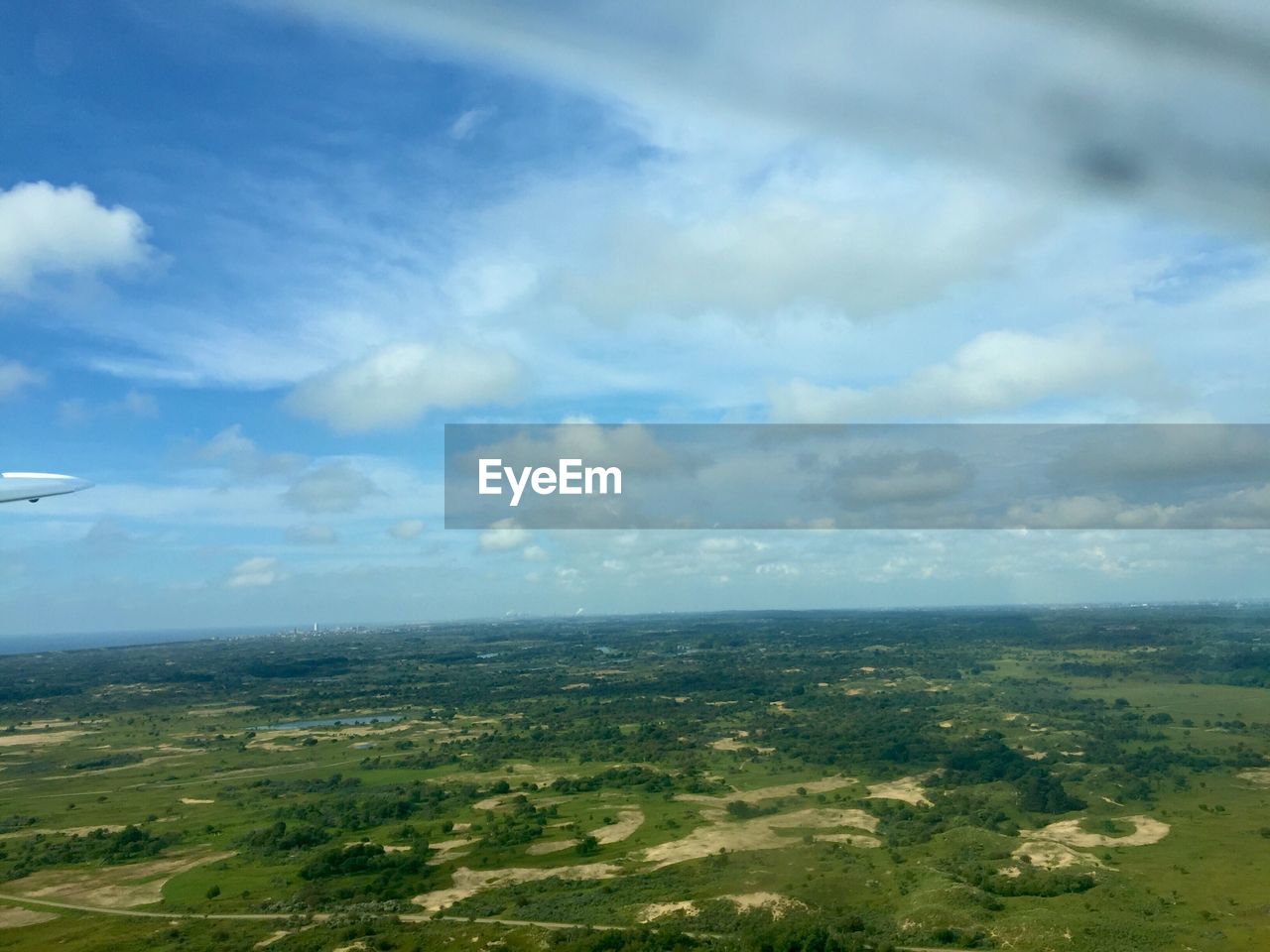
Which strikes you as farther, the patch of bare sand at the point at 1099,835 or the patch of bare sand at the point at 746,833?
the patch of bare sand at the point at 1099,835

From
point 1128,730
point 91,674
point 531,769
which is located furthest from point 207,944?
point 91,674

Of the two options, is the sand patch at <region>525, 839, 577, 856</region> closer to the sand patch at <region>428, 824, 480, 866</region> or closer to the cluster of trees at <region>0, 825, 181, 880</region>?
the sand patch at <region>428, 824, 480, 866</region>

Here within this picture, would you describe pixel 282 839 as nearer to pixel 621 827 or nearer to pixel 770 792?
pixel 621 827

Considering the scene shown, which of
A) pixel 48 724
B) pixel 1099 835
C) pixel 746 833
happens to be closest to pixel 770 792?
pixel 746 833

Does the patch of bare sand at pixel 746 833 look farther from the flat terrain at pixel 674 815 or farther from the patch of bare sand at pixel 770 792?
the patch of bare sand at pixel 770 792

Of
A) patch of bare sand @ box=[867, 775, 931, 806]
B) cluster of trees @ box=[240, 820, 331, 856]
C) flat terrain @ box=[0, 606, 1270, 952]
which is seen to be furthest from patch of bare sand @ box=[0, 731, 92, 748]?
patch of bare sand @ box=[867, 775, 931, 806]

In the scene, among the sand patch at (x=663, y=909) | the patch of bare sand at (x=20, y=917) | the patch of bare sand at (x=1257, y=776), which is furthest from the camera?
the patch of bare sand at (x=1257, y=776)

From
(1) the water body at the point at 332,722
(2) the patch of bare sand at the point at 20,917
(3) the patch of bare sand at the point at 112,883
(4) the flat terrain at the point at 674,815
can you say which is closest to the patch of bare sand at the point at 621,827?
(4) the flat terrain at the point at 674,815
